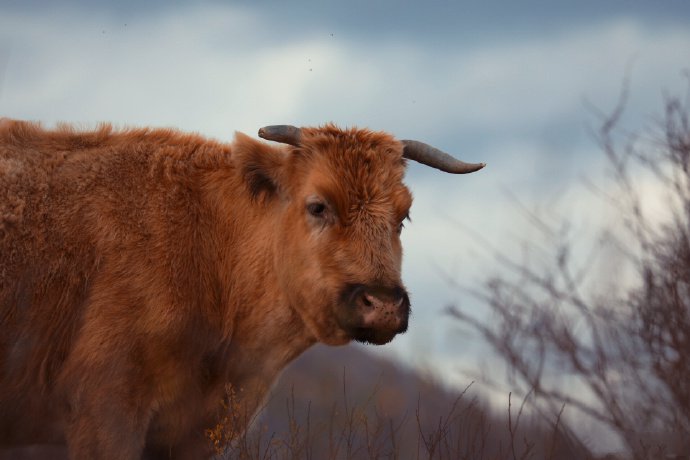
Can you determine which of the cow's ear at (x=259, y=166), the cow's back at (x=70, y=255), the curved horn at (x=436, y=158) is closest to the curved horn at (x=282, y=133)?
the cow's ear at (x=259, y=166)

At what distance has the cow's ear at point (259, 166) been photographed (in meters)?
7.51

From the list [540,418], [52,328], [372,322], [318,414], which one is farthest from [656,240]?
[318,414]

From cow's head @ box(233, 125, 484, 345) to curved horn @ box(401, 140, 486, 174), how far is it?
0.34 metres

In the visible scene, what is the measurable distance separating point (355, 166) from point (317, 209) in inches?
16.9

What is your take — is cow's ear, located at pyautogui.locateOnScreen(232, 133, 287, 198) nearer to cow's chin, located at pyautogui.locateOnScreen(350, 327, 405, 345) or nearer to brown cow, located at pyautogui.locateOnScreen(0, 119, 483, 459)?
brown cow, located at pyautogui.locateOnScreen(0, 119, 483, 459)

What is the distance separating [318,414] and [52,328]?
22364 mm

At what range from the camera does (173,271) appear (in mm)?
7035

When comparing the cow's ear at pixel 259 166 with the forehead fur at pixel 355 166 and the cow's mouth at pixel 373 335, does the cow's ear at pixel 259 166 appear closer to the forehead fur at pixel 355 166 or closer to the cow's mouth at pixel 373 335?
the forehead fur at pixel 355 166

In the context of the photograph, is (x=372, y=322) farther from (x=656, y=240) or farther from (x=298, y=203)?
(x=656, y=240)

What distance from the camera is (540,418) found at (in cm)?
691

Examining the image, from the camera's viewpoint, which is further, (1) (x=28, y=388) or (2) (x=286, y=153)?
(2) (x=286, y=153)

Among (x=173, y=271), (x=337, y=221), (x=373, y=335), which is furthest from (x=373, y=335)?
(x=173, y=271)

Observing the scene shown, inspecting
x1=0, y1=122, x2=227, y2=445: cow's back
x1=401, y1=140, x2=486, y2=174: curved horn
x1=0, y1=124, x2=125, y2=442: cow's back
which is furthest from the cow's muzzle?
x1=0, y1=124, x2=125, y2=442: cow's back

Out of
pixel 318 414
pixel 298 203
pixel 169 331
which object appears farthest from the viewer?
pixel 318 414
